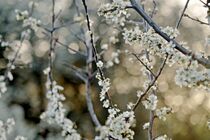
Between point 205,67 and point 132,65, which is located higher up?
point 132,65

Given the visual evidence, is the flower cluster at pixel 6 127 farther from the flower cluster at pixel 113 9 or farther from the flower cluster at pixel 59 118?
the flower cluster at pixel 113 9

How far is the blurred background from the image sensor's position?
672 centimetres

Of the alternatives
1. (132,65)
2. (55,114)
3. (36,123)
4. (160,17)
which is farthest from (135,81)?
(55,114)

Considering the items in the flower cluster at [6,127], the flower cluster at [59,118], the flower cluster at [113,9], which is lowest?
the flower cluster at [59,118]

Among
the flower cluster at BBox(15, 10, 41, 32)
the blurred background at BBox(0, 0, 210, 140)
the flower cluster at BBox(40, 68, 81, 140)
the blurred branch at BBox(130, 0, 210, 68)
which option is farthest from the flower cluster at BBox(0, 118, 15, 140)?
the blurred background at BBox(0, 0, 210, 140)

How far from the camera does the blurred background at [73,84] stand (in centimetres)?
672

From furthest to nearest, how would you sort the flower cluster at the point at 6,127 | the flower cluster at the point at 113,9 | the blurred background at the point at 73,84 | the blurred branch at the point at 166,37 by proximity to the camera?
the blurred background at the point at 73,84, the flower cluster at the point at 6,127, the flower cluster at the point at 113,9, the blurred branch at the point at 166,37

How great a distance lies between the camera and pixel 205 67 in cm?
171

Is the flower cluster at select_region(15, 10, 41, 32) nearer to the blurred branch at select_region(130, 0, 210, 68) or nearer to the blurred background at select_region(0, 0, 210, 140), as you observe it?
the blurred branch at select_region(130, 0, 210, 68)

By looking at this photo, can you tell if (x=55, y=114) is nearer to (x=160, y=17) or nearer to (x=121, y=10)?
(x=121, y=10)

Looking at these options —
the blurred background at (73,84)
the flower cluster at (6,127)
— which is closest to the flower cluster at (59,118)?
the flower cluster at (6,127)

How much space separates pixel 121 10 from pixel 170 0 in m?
5.65

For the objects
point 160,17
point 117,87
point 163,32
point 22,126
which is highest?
point 160,17

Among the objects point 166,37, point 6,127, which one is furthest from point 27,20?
point 166,37
